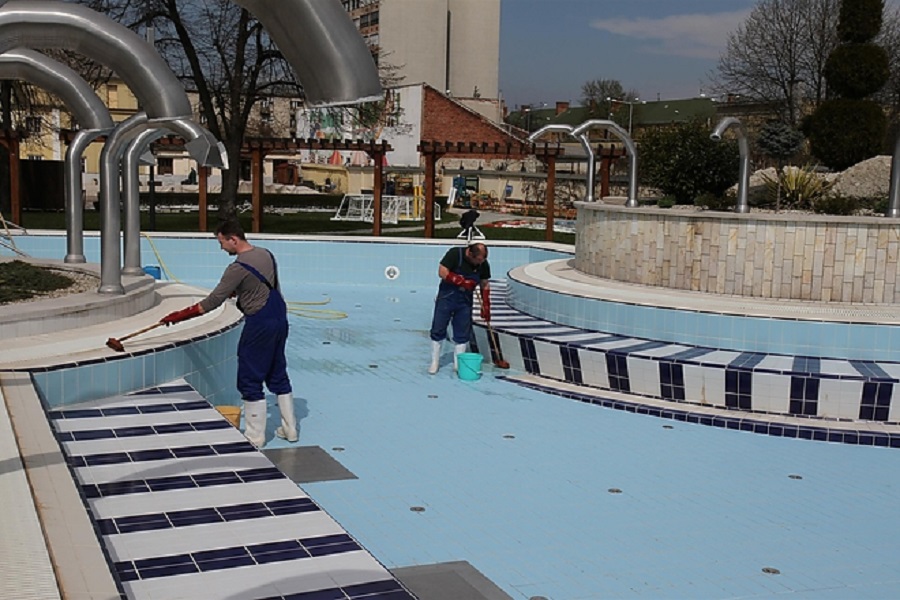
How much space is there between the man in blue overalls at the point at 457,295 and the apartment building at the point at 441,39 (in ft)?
179

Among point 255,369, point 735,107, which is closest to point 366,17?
point 735,107

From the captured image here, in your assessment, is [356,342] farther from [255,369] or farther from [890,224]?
[890,224]

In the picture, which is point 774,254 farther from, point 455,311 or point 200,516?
point 200,516

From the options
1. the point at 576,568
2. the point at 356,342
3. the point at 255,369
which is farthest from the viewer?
the point at 356,342

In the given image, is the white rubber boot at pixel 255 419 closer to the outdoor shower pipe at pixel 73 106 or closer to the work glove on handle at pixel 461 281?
the outdoor shower pipe at pixel 73 106

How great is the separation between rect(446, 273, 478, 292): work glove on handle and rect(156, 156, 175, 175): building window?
6207cm

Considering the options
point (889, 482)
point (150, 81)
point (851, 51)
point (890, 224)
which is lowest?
point (889, 482)

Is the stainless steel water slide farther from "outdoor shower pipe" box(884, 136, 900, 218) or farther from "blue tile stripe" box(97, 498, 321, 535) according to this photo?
"outdoor shower pipe" box(884, 136, 900, 218)

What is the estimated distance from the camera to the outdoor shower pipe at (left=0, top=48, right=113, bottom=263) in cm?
843

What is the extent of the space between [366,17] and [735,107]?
3337cm

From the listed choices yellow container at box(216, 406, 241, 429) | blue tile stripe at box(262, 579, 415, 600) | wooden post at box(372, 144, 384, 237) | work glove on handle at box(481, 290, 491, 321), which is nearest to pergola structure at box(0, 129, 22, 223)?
wooden post at box(372, 144, 384, 237)

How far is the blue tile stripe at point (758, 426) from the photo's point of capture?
8.21m

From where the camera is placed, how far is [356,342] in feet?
Answer: 39.9

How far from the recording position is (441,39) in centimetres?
6881
